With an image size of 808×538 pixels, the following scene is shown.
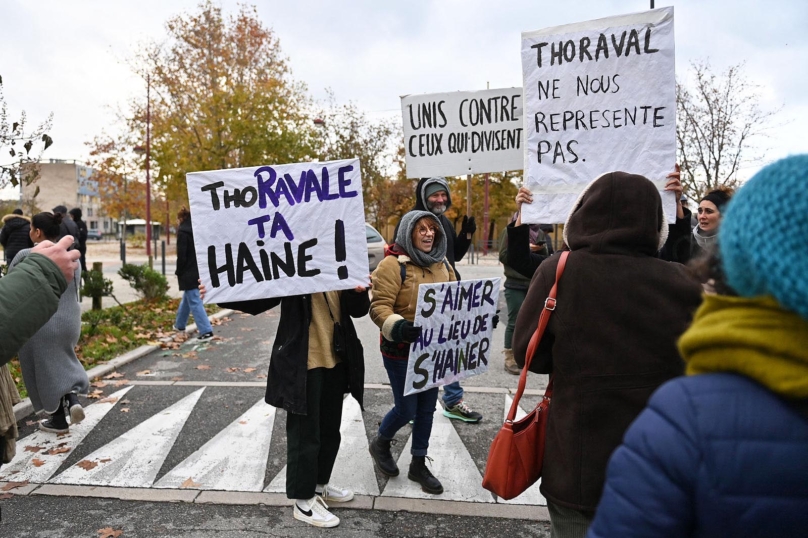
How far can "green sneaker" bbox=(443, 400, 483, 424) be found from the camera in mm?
5633

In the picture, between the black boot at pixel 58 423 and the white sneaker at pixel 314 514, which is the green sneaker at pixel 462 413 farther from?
the black boot at pixel 58 423

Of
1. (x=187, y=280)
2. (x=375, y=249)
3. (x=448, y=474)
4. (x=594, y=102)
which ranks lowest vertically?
(x=448, y=474)

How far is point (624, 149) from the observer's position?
371 centimetres

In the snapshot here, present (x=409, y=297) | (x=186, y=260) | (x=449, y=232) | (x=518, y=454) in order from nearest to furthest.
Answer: (x=518, y=454), (x=409, y=297), (x=449, y=232), (x=186, y=260)

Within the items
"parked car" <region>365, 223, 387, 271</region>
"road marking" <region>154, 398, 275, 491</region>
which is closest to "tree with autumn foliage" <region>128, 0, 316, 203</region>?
"parked car" <region>365, 223, 387, 271</region>

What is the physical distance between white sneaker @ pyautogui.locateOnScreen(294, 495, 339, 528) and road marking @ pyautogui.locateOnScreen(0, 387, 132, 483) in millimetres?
1959

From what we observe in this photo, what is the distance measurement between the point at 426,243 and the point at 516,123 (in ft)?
5.58

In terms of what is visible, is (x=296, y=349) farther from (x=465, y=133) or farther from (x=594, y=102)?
(x=465, y=133)

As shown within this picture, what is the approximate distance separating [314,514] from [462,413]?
7.09 feet

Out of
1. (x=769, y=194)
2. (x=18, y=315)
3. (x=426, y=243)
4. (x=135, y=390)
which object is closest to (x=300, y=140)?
(x=135, y=390)

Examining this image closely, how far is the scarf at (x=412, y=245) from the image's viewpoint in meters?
4.21

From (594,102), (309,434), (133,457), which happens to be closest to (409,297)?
(309,434)

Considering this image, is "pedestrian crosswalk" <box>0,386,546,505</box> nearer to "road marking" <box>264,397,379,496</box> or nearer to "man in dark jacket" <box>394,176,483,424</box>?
"road marking" <box>264,397,379,496</box>

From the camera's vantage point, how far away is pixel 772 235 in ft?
3.40
